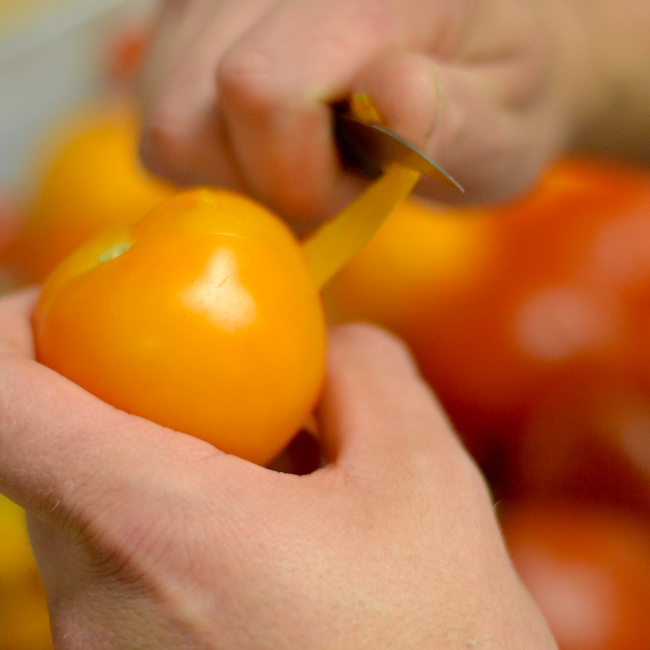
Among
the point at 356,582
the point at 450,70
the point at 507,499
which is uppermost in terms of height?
the point at 450,70

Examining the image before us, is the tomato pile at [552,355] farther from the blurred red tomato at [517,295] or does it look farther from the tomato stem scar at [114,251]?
the tomato stem scar at [114,251]

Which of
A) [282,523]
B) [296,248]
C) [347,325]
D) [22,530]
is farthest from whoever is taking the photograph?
[22,530]

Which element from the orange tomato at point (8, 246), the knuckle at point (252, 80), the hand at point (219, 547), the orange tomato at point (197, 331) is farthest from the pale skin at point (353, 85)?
the orange tomato at point (8, 246)

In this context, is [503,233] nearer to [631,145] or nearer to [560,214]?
[560,214]

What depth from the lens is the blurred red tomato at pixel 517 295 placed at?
2.44ft

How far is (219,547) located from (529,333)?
57 centimetres

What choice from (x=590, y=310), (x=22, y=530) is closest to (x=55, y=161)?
(x=22, y=530)

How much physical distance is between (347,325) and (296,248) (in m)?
0.15

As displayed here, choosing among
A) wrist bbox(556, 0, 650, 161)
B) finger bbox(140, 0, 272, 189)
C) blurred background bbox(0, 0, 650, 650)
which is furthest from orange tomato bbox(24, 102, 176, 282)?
wrist bbox(556, 0, 650, 161)

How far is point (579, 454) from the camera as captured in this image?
2.38 feet

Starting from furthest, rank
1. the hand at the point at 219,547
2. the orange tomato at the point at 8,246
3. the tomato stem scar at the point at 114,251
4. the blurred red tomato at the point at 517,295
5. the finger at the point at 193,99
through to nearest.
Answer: the orange tomato at the point at 8,246
the blurred red tomato at the point at 517,295
the finger at the point at 193,99
the tomato stem scar at the point at 114,251
the hand at the point at 219,547

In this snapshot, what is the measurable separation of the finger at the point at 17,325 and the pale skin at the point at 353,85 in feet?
0.60

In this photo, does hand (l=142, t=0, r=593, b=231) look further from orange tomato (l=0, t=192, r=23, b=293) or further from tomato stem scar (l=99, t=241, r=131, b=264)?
orange tomato (l=0, t=192, r=23, b=293)

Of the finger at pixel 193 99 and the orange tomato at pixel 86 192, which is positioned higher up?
the finger at pixel 193 99
